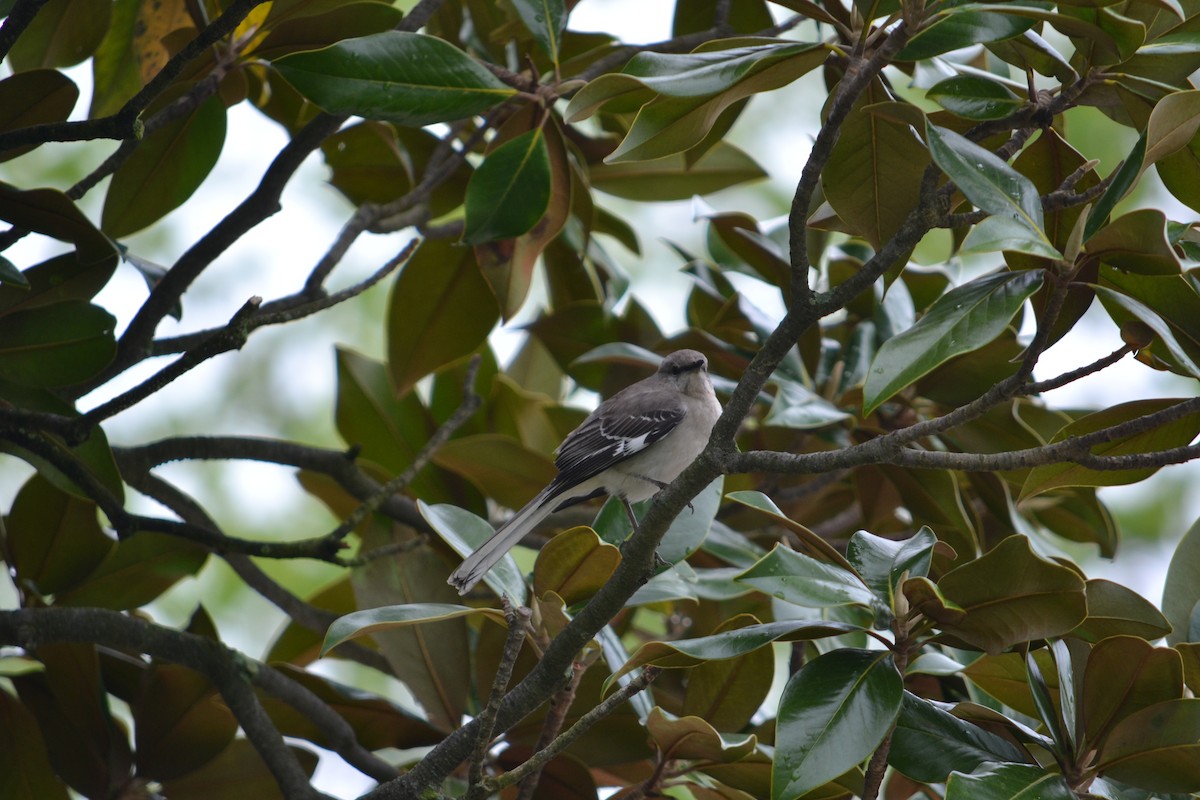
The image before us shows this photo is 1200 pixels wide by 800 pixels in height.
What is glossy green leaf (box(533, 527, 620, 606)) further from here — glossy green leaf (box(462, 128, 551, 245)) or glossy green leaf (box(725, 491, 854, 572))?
glossy green leaf (box(462, 128, 551, 245))

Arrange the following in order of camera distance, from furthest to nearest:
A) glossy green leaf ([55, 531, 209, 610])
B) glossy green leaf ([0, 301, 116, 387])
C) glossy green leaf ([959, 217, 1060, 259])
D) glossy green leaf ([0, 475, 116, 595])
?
glossy green leaf ([55, 531, 209, 610]) < glossy green leaf ([0, 475, 116, 595]) < glossy green leaf ([0, 301, 116, 387]) < glossy green leaf ([959, 217, 1060, 259])

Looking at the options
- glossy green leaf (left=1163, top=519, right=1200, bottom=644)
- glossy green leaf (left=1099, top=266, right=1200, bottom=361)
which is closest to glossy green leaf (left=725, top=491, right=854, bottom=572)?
glossy green leaf (left=1099, top=266, right=1200, bottom=361)

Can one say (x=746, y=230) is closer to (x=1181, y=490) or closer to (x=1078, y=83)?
(x=1078, y=83)

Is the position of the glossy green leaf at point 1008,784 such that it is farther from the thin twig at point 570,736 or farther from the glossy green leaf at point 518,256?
the glossy green leaf at point 518,256

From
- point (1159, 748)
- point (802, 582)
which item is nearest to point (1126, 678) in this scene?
point (1159, 748)

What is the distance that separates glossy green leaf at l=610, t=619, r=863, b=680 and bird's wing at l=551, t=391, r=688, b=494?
99 centimetres

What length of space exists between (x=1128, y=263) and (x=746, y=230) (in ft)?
4.45

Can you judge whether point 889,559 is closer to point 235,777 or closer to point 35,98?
point 235,777

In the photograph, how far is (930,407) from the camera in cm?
281

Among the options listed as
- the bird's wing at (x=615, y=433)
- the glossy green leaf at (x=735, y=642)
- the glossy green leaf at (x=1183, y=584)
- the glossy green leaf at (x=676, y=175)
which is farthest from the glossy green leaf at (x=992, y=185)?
the glossy green leaf at (x=676, y=175)

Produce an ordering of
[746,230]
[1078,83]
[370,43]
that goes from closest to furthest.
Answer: [1078,83]
[370,43]
[746,230]

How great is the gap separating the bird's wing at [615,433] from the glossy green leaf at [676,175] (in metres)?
0.62

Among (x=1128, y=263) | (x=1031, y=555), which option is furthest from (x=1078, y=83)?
(x=1031, y=555)

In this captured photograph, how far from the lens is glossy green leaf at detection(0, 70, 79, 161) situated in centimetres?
210
